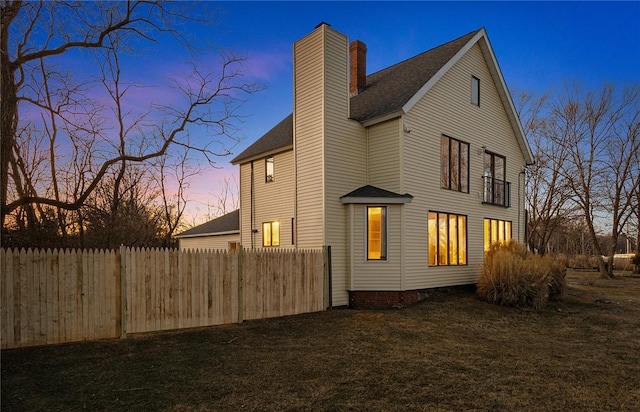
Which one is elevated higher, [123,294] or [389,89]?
[389,89]

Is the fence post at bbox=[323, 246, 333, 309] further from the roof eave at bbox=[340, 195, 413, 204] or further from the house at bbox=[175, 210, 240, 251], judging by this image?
the house at bbox=[175, 210, 240, 251]

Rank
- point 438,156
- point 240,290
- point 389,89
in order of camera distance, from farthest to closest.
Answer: point 389,89, point 438,156, point 240,290

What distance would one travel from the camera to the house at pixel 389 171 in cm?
1188

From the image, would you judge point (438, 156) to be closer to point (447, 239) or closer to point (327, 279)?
point (447, 239)

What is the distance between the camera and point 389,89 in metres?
14.1

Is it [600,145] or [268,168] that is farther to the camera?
[600,145]

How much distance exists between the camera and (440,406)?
4.66 meters

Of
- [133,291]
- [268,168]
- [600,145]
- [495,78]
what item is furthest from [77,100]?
[600,145]

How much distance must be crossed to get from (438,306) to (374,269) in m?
2.14

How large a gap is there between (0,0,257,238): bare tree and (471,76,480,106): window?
898 centimetres

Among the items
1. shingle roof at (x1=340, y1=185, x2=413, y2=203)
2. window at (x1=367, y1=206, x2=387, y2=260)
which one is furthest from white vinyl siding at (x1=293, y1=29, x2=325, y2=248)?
window at (x1=367, y1=206, x2=387, y2=260)

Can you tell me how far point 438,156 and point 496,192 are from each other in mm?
4248

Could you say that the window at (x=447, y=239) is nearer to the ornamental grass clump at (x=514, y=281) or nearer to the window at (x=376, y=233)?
the ornamental grass clump at (x=514, y=281)

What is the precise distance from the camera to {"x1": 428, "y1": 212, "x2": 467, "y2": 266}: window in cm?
1327
